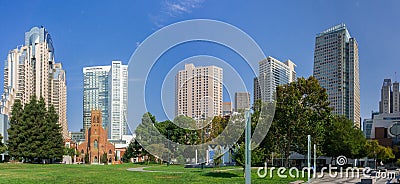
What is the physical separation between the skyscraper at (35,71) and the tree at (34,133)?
53.5 m

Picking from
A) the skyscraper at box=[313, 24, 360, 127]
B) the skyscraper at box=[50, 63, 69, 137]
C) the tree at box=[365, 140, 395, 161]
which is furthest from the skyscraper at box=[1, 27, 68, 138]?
the skyscraper at box=[313, 24, 360, 127]

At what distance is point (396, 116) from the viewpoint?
350 feet

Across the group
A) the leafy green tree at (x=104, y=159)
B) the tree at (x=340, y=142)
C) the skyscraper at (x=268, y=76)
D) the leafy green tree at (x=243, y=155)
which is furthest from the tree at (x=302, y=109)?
the leafy green tree at (x=104, y=159)

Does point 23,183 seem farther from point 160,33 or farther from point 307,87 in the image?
point 307,87

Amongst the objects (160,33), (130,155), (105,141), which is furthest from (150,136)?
(160,33)

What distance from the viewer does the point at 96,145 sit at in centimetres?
7325

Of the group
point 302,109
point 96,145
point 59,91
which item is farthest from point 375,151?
point 59,91

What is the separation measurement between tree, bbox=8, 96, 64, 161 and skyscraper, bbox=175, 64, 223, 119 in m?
33.1

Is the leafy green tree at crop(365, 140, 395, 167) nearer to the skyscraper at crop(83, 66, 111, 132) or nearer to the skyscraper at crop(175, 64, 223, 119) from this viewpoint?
the skyscraper at crop(175, 64, 223, 119)

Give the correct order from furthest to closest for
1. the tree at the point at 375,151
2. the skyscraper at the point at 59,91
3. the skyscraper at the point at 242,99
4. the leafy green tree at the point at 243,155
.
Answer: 1. the skyscraper at the point at 59,91
2. the tree at the point at 375,151
3. the leafy green tree at the point at 243,155
4. the skyscraper at the point at 242,99

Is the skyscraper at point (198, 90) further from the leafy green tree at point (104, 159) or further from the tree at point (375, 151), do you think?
the leafy green tree at point (104, 159)

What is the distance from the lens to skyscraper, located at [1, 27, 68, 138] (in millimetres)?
106312

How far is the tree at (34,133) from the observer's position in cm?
4619

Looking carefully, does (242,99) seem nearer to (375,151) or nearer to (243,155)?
(243,155)
